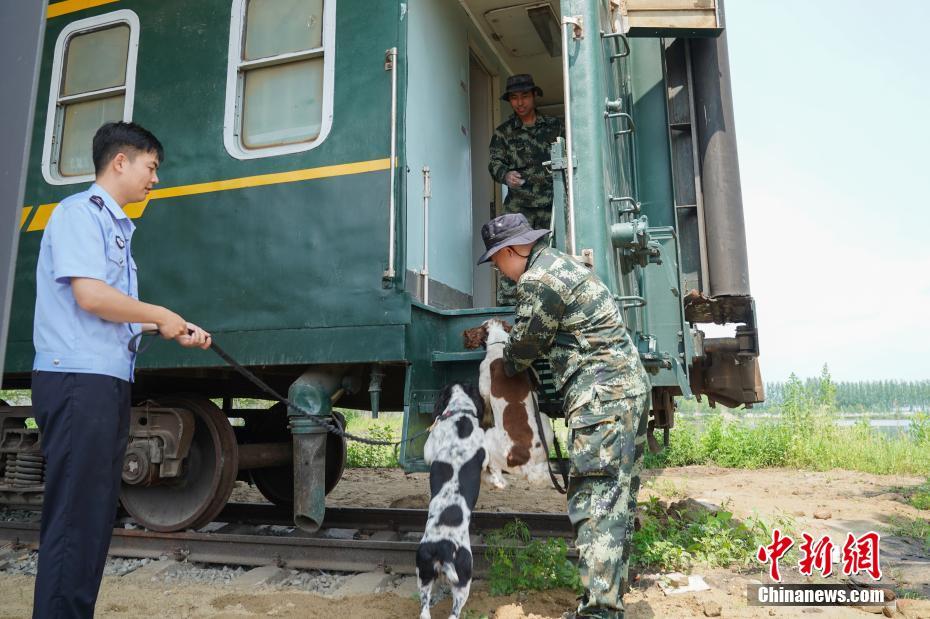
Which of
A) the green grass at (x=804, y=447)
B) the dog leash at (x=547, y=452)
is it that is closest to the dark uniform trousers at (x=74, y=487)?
the dog leash at (x=547, y=452)

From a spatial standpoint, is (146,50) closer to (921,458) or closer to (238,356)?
(238,356)

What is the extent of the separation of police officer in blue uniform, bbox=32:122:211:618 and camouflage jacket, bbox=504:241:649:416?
4.86 ft

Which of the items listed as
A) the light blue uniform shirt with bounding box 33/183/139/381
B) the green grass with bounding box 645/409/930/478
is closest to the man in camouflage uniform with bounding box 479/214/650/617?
the light blue uniform shirt with bounding box 33/183/139/381

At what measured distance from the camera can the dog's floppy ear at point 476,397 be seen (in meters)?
3.48

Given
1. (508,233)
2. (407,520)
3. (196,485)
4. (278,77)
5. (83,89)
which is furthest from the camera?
(407,520)

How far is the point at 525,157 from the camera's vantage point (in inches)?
214

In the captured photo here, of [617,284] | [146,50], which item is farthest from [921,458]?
[146,50]

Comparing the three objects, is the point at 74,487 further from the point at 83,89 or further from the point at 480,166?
the point at 480,166

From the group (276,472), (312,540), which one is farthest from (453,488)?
(276,472)

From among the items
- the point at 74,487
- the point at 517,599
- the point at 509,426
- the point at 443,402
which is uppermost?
the point at 443,402

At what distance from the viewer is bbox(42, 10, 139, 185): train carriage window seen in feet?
15.7

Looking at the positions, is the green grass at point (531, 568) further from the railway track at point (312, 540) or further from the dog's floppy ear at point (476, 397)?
the dog's floppy ear at point (476, 397)

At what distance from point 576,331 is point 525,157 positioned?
257 cm

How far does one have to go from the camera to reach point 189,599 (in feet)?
Answer: 12.1
